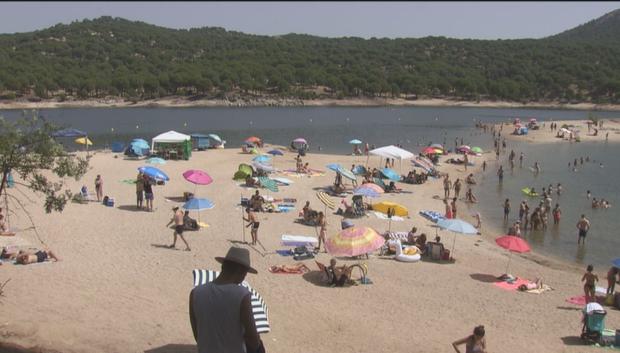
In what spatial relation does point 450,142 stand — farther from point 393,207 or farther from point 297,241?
point 297,241

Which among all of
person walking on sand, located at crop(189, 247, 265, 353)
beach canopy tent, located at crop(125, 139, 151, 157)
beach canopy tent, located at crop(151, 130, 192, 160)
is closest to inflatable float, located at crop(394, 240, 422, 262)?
person walking on sand, located at crop(189, 247, 265, 353)

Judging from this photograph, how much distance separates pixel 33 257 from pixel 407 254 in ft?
32.8

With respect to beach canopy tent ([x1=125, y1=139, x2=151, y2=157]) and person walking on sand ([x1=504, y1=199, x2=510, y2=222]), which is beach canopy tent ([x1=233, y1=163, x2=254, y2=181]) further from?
person walking on sand ([x1=504, y1=199, x2=510, y2=222])

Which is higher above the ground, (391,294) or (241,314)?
(241,314)

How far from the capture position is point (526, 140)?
202 ft

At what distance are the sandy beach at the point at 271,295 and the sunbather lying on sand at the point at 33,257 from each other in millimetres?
282

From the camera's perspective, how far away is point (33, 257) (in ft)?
44.9

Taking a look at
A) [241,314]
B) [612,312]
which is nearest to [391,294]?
[612,312]

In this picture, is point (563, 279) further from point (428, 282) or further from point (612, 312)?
point (428, 282)

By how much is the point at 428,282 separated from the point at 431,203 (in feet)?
42.5

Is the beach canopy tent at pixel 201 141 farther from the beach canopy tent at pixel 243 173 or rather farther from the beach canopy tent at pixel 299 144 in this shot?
the beach canopy tent at pixel 243 173

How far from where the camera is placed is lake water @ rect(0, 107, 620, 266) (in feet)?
77.2

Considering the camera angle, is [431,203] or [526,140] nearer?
[431,203]

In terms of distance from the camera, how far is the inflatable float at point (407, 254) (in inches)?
651
